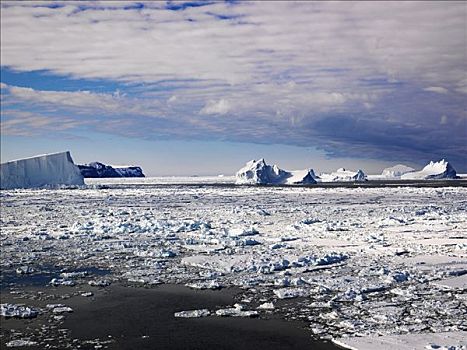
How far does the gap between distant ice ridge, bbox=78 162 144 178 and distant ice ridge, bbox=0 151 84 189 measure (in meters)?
67.9

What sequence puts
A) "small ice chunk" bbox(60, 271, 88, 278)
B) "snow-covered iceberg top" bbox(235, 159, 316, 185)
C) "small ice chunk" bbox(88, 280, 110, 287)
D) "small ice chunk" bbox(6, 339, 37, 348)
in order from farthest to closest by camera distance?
"snow-covered iceberg top" bbox(235, 159, 316, 185) < "small ice chunk" bbox(60, 271, 88, 278) < "small ice chunk" bbox(88, 280, 110, 287) < "small ice chunk" bbox(6, 339, 37, 348)

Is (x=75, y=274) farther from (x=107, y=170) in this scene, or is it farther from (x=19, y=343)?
(x=107, y=170)

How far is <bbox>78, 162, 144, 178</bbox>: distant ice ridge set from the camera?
127000 mm

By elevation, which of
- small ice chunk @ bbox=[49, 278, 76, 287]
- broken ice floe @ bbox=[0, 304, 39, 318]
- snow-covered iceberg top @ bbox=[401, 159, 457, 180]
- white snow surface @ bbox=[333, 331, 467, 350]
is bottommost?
white snow surface @ bbox=[333, 331, 467, 350]

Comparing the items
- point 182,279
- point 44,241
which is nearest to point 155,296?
point 182,279

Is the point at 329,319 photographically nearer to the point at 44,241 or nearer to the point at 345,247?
the point at 345,247

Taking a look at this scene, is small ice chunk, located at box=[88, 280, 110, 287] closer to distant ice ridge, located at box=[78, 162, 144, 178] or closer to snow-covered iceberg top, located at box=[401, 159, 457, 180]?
snow-covered iceberg top, located at box=[401, 159, 457, 180]

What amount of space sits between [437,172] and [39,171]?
73718 millimetres

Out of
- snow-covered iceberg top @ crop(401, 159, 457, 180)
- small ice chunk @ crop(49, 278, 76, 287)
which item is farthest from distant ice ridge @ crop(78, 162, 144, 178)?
small ice chunk @ crop(49, 278, 76, 287)

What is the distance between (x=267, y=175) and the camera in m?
69.8

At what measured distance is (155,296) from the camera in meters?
8.82

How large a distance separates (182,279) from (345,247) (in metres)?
5.24

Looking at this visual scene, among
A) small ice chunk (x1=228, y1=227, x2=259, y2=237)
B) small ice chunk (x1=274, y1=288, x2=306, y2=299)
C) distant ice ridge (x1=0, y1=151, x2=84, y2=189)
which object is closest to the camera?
small ice chunk (x1=274, y1=288, x2=306, y2=299)

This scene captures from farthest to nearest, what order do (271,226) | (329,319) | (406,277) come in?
(271,226), (406,277), (329,319)
